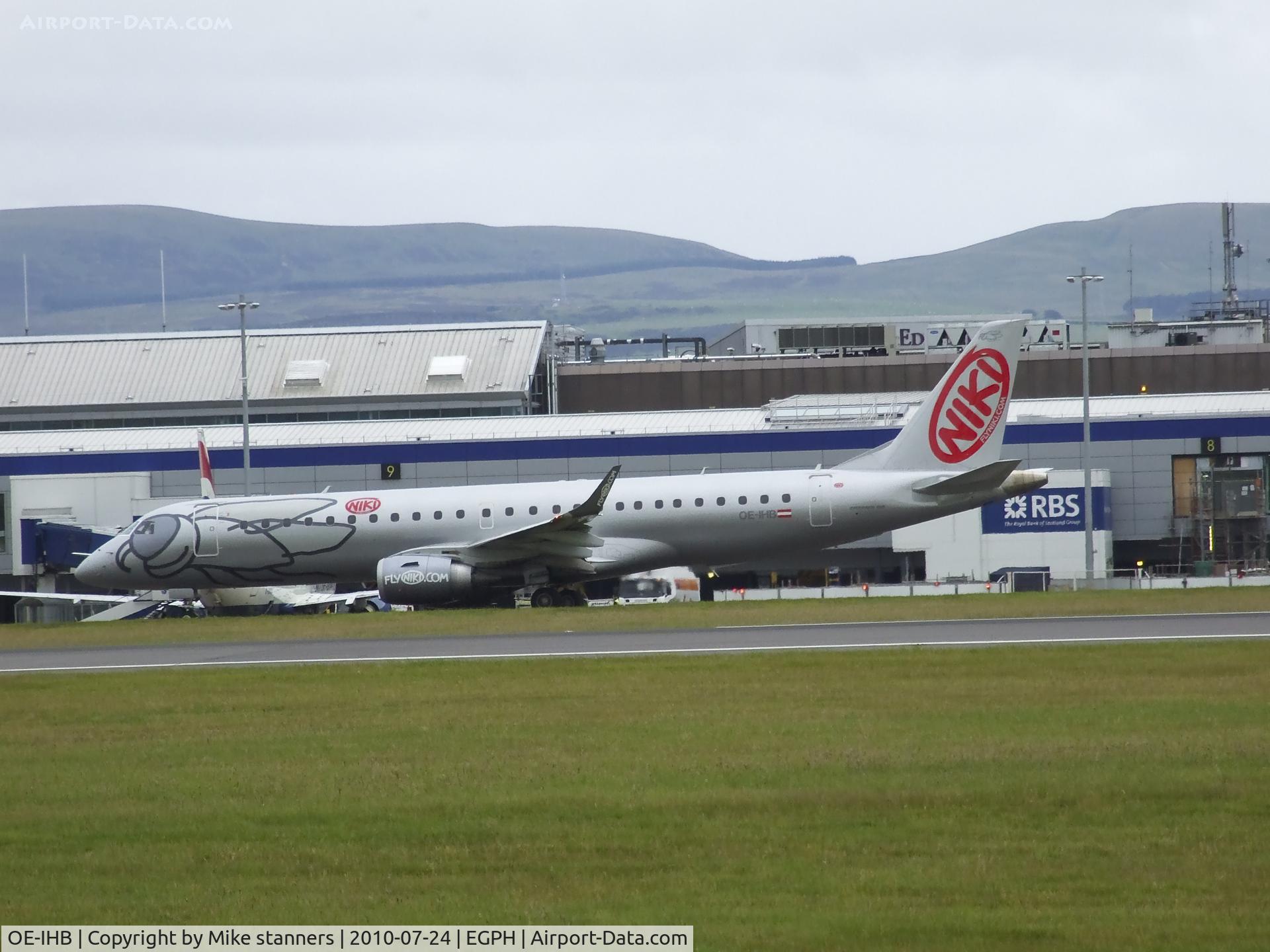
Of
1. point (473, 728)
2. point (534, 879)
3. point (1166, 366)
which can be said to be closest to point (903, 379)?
point (1166, 366)

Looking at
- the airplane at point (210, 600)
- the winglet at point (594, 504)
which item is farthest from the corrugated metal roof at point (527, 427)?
the winglet at point (594, 504)

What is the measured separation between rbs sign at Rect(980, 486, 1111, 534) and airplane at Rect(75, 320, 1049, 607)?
13.9 meters

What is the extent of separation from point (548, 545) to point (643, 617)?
580 cm

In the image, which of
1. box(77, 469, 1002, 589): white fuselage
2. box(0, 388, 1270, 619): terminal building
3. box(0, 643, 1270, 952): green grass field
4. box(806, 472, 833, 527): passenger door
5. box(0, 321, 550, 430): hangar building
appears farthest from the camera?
box(0, 321, 550, 430): hangar building

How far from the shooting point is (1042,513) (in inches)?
2042

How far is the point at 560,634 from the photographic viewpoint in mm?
28422

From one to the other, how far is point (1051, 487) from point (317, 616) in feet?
84.9

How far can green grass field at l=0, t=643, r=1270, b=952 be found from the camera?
9469 millimetres

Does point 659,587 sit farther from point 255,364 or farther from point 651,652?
point 255,364

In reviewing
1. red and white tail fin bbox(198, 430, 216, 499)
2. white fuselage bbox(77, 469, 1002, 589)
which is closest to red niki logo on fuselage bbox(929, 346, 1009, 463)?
white fuselage bbox(77, 469, 1002, 589)

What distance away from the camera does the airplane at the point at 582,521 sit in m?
36.4

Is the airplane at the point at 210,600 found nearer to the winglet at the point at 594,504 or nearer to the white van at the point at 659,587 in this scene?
the white van at the point at 659,587

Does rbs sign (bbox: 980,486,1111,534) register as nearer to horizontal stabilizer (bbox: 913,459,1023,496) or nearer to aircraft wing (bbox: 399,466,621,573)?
horizontal stabilizer (bbox: 913,459,1023,496)

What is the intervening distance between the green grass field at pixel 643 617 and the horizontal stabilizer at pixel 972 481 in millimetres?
2428
